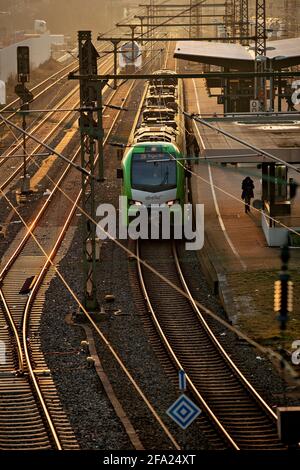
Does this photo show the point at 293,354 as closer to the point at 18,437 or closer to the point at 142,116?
the point at 18,437

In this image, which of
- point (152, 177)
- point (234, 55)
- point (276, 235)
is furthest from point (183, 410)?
point (234, 55)

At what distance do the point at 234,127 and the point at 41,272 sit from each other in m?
9.77

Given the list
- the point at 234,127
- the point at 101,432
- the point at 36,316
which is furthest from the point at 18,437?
the point at 234,127

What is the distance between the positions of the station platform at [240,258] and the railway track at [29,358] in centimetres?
344

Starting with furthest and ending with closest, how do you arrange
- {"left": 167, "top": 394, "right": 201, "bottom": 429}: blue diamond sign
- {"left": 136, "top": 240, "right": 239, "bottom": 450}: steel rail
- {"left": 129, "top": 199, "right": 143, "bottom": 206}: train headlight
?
{"left": 129, "top": 199, "right": 143, "bottom": 206}: train headlight
{"left": 136, "top": 240, "right": 239, "bottom": 450}: steel rail
{"left": 167, "top": 394, "right": 201, "bottom": 429}: blue diamond sign

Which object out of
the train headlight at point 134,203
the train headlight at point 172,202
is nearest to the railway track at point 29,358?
the train headlight at point 134,203

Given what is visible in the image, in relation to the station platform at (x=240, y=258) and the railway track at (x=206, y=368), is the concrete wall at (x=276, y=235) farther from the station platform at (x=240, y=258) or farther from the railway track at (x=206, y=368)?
the railway track at (x=206, y=368)

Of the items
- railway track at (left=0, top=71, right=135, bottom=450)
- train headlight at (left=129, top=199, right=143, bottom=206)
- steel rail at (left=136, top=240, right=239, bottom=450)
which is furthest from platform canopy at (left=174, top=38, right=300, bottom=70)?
steel rail at (left=136, top=240, right=239, bottom=450)

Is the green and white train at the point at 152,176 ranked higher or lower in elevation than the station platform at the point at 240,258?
higher

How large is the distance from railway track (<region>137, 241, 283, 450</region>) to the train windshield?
8.83 ft

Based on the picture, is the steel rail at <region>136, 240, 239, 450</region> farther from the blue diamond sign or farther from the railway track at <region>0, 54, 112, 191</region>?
the railway track at <region>0, 54, 112, 191</region>

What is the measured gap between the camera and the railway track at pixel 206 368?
1459 cm

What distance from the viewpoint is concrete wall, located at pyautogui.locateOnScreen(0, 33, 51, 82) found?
234 feet
